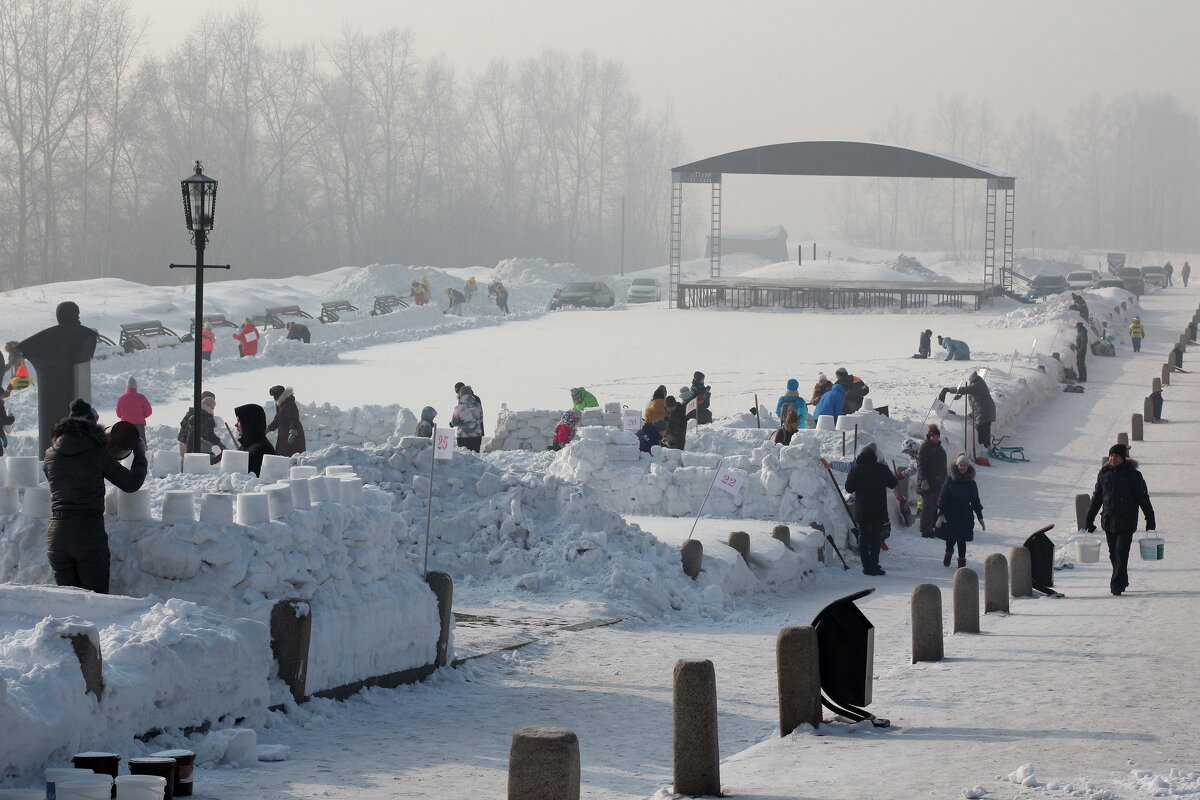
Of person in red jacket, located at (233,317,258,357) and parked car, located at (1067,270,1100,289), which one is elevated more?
parked car, located at (1067,270,1100,289)

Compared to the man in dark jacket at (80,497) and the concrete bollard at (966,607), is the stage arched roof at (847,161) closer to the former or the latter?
the concrete bollard at (966,607)

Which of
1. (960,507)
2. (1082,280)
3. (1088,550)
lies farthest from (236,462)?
(1082,280)

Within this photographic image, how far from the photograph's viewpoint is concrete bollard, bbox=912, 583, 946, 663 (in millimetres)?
10227

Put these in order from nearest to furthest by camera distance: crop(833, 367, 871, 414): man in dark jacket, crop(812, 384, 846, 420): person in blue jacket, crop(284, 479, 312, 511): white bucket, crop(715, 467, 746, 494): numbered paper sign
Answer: crop(284, 479, 312, 511): white bucket → crop(715, 467, 746, 494): numbered paper sign → crop(812, 384, 846, 420): person in blue jacket → crop(833, 367, 871, 414): man in dark jacket

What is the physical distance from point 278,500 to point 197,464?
173 centimetres

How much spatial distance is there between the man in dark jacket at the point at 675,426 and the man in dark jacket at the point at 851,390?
482 cm

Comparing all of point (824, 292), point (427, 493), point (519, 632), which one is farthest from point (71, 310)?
point (824, 292)

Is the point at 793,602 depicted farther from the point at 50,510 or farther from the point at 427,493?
the point at 50,510

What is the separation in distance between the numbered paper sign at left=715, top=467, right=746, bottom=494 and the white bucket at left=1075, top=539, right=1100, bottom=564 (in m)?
3.62

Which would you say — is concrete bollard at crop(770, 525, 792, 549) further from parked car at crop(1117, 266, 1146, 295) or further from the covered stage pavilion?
parked car at crop(1117, 266, 1146, 295)

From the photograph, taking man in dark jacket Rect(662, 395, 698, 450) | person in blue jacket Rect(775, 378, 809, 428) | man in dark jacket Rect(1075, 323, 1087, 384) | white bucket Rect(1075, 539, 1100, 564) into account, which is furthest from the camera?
man in dark jacket Rect(1075, 323, 1087, 384)

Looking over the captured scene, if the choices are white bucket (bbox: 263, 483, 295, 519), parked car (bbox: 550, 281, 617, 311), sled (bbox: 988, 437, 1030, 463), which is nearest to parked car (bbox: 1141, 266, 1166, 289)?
parked car (bbox: 550, 281, 617, 311)

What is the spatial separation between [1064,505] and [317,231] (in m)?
73.2

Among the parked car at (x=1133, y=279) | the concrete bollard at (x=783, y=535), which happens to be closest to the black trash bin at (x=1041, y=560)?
the concrete bollard at (x=783, y=535)
